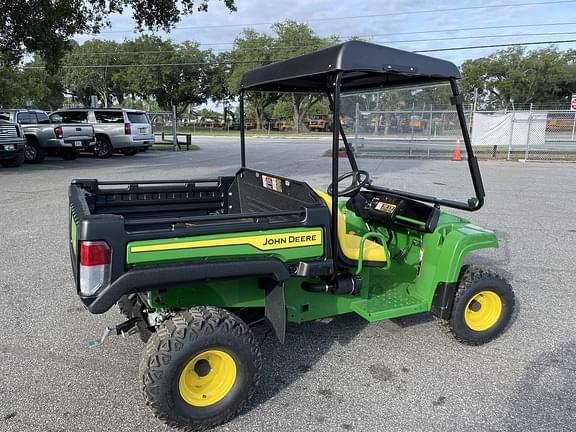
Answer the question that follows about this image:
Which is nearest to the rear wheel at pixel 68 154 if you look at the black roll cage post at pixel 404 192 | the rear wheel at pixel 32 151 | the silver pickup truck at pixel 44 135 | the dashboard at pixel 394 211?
the silver pickup truck at pixel 44 135

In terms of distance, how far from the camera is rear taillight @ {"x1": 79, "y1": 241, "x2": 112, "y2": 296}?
90.7 inches

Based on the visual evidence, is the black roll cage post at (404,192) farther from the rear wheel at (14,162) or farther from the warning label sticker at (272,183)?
the rear wheel at (14,162)

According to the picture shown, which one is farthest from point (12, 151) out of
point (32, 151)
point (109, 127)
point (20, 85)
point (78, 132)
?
point (20, 85)

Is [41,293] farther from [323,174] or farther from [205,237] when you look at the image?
[323,174]

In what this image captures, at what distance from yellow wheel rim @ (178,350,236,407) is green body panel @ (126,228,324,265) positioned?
1.77ft

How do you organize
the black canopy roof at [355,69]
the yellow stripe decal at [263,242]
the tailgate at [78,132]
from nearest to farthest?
the yellow stripe decal at [263,242] < the black canopy roof at [355,69] < the tailgate at [78,132]

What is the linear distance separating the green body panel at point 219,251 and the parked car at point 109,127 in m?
16.1

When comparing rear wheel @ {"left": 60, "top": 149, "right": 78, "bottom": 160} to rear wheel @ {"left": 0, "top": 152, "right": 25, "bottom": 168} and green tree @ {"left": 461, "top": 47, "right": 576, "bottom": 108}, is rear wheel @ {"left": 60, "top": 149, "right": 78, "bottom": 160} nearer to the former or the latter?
rear wheel @ {"left": 0, "top": 152, "right": 25, "bottom": 168}

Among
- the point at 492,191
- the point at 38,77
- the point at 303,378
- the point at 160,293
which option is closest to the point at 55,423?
the point at 160,293

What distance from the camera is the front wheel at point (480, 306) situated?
3.32m

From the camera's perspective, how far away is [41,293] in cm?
432

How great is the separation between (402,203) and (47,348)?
274 centimetres

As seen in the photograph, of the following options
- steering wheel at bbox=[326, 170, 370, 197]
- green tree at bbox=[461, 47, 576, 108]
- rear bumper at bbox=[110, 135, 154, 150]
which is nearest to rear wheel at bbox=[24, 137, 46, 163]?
rear bumper at bbox=[110, 135, 154, 150]

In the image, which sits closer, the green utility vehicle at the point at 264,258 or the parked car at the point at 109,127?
the green utility vehicle at the point at 264,258
